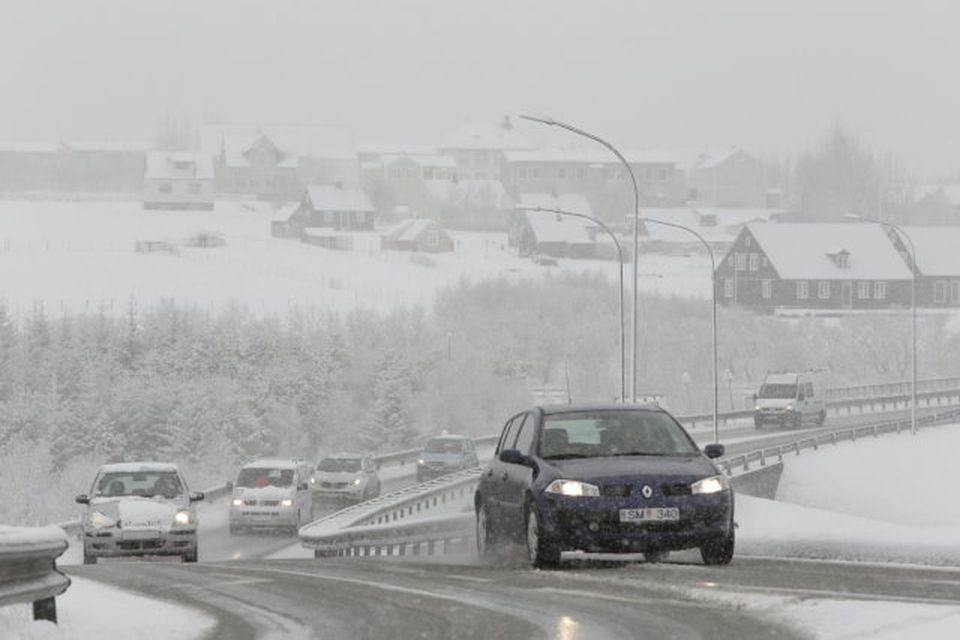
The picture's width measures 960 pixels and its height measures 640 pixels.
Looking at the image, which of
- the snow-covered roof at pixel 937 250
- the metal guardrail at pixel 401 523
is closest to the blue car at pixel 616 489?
the metal guardrail at pixel 401 523

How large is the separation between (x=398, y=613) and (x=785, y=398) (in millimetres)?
74131

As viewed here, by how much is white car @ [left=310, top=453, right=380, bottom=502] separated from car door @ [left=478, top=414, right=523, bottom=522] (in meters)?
37.2

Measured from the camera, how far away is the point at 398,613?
12.4m

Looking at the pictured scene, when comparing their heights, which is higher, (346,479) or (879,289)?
(879,289)

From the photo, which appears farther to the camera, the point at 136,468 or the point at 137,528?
the point at 136,468

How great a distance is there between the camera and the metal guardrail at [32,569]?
34.9 feet

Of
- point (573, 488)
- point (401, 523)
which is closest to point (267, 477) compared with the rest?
point (401, 523)

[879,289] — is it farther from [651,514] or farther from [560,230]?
[651,514]

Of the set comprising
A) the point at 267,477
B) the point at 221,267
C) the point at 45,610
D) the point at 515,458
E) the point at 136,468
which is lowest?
the point at 267,477

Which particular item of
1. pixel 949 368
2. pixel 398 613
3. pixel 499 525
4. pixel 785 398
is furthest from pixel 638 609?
pixel 949 368

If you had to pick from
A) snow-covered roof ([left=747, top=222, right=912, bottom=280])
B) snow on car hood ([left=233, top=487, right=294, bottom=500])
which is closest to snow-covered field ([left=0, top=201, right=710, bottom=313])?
snow-covered roof ([left=747, top=222, right=912, bottom=280])

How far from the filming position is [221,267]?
14625 centimetres

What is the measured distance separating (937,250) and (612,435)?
470 feet

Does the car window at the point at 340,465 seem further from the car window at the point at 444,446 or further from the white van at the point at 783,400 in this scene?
the white van at the point at 783,400
